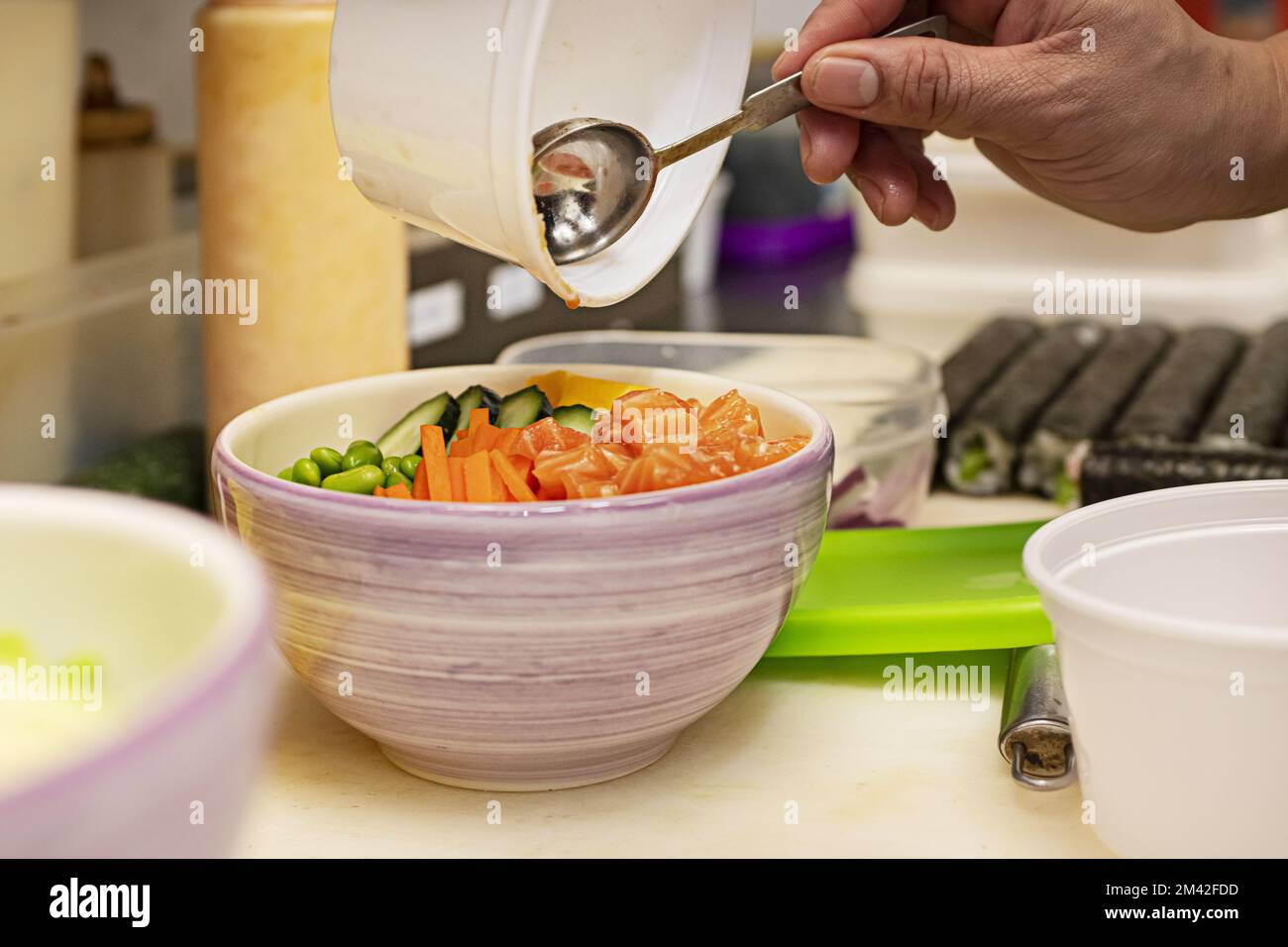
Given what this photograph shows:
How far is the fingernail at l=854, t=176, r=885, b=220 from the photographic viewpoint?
1.14m

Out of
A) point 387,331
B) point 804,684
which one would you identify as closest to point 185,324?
point 387,331

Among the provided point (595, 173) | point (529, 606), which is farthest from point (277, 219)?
point (529, 606)

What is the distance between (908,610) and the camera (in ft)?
2.83

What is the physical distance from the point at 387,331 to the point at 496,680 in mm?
582

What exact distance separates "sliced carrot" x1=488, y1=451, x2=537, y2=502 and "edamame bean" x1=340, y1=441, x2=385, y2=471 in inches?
3.1

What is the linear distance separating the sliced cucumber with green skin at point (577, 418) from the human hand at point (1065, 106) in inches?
10.4

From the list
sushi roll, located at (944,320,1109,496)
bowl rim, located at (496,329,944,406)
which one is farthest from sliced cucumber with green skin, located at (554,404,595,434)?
sushi roll, located at (944,320,1109,496)

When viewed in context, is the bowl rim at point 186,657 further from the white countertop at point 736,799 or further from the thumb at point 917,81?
the thumb at point 917,81

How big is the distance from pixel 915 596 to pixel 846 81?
0.33 m

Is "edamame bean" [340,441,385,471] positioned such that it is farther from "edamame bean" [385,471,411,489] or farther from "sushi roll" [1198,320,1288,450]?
"sushi roll" [1198,320,1288,450]

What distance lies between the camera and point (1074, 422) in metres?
1.27

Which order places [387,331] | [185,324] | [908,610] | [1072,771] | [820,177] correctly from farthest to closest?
[185,324]
[387,331]
[820,177]
[908,610]
[1072,771]

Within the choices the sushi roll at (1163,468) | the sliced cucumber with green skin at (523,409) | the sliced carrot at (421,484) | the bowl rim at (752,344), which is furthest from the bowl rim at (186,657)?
the sushi roll at (1163,468)
